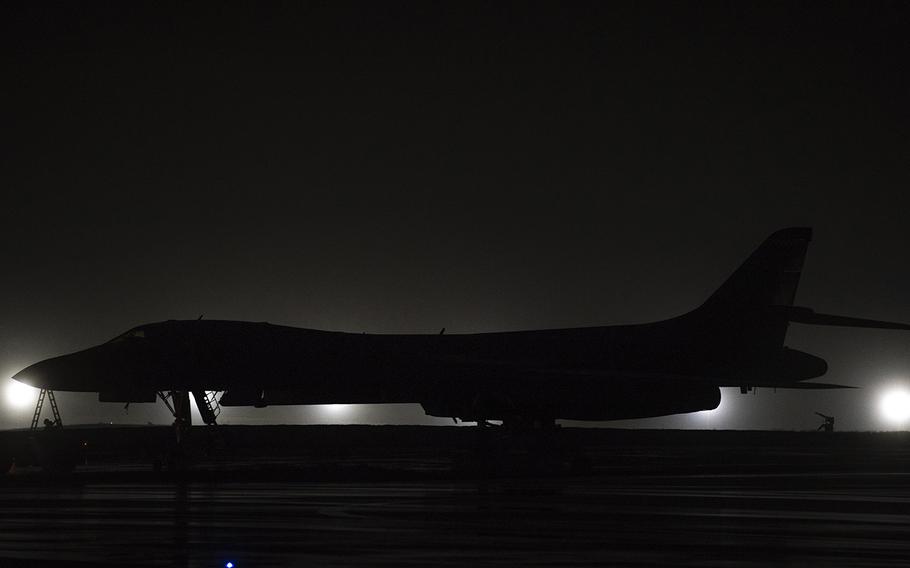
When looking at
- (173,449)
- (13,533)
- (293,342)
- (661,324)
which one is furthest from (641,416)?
(13,533)

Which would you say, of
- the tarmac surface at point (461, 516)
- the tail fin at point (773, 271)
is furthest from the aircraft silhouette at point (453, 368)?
the tarmac surface at point (461, 516)

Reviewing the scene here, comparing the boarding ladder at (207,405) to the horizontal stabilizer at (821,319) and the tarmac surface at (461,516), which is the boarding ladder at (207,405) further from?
the horizontal stabilizer at (821,319)

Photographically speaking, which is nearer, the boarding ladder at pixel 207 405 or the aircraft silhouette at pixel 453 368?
the boarding ladder at pixel 207 405

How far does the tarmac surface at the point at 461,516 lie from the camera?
11914 millimetres

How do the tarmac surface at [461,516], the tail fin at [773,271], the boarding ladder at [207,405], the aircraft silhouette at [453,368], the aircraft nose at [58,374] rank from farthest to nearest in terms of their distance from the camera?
1. the tail fin at [773,271]
2. the aircraft nose at [58,374]
3. the aircraft silhouette at [453,368]
4. the boarding ladder at [207,405]
5. the tarmac surface at [461,516]

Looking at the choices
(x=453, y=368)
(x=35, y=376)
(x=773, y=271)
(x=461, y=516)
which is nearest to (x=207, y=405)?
(x=35, y=376)

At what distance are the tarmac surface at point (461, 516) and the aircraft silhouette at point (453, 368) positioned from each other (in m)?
2.74

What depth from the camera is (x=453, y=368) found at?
107 feet

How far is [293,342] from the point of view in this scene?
33.0 m

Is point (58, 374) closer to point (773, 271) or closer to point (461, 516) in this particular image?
point (773, 271)

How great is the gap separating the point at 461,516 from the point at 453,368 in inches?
653

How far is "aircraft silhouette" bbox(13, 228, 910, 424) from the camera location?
3197 centimetres

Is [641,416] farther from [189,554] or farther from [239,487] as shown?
[189,554]

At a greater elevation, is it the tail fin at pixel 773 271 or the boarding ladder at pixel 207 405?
the tail fin at pixel 773 271
